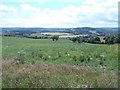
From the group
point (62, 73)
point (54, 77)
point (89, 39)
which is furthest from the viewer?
point (89, 39)

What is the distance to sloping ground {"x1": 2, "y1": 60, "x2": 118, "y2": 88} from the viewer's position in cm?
1086

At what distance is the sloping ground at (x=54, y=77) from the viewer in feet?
35.6

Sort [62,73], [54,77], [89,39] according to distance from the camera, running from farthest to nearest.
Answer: [89,39] → [62,73] → [54,77]

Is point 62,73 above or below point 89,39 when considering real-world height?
below

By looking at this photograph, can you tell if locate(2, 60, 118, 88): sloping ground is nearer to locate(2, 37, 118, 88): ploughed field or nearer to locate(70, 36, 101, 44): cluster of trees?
locate(2, 37, 118, 88): ploughed field

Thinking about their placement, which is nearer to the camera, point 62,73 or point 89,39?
point 62,73

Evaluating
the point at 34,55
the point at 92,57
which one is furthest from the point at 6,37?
the point at 92,57

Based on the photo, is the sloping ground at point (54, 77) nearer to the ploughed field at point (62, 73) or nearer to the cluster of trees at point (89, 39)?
the ploughed field at point (62, 73)

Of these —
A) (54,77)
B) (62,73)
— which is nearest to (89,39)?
(62,73)

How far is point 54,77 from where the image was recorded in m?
11.8

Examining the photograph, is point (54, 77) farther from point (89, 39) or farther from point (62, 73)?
point (89, 39)

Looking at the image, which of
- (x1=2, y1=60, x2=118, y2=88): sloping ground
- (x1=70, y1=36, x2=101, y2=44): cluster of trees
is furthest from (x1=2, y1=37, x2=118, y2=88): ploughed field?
(x1=70, y1=36, x2=101, y2=44): cluster of trees

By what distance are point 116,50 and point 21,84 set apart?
30.8 feet

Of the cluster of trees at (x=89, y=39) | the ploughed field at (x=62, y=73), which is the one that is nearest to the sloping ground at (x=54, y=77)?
the ploughed field at (x=62, y=73)
